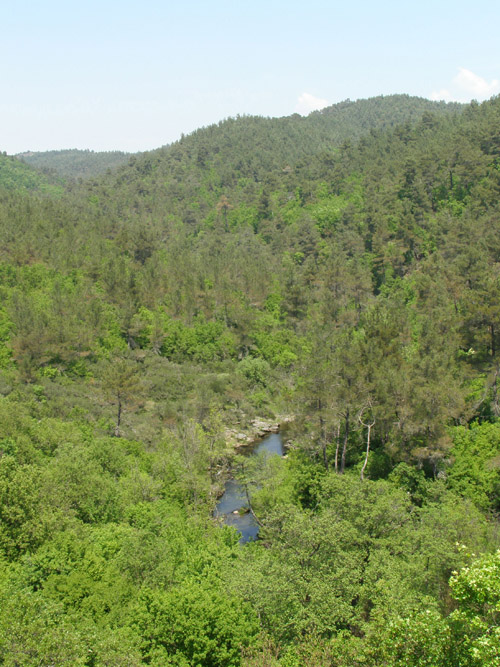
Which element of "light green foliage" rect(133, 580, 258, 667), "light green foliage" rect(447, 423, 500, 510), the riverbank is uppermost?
"light green foliage" rect(133, 580, 258, 667)

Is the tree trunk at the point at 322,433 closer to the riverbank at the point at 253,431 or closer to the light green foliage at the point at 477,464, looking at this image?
the light green foliage at the point at 477,464

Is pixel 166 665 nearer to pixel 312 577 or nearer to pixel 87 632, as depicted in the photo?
pixel 87 632

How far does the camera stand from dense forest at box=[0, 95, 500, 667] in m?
16.0

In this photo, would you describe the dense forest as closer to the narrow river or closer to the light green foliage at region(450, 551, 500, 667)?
the light green foliage at region(450, 551, 500, 667)

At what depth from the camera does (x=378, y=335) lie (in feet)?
137

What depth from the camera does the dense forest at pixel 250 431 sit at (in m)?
16.0

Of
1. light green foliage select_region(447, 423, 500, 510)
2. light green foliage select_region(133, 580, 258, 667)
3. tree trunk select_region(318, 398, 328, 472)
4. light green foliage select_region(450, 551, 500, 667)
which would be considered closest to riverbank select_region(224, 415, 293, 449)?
tree trunk select_region(318, 398, 328, 472)

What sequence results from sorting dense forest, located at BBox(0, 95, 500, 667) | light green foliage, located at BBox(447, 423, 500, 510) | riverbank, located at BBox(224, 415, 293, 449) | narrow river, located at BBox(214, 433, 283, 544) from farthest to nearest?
riverbank, located at BBox(224, 415, 293, 449)
narrow river, located at BBox(214, 433, 283, 544)
light green foliage, located at BBox(447, 423, 500, 510)
dense forest, located at BBox(0, 95, 500, 667)

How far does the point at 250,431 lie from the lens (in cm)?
5578

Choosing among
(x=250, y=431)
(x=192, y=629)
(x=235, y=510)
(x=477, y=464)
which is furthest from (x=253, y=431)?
(x=192, y=629)

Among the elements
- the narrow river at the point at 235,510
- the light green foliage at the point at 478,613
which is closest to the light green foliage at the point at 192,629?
the light green foliage at the point at 478,613

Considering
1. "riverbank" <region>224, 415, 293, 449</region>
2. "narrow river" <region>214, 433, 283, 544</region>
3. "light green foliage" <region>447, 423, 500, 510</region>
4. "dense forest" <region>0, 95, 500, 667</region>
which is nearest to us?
"dense forest" <region>0, 95, 500, 667</region>

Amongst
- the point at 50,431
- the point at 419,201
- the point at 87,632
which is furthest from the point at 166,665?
the point at 419,201

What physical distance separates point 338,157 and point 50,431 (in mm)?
114716
